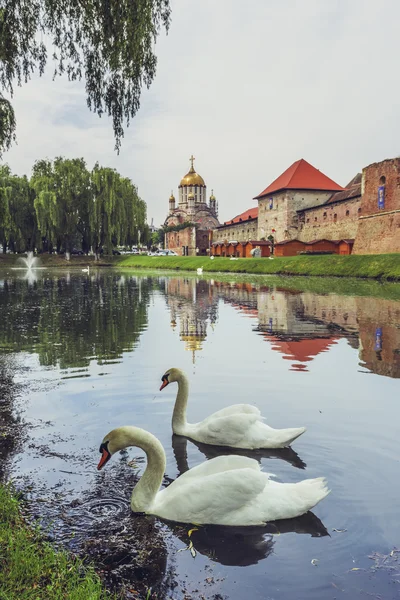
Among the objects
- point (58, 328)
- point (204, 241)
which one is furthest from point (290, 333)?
point (204, 241)

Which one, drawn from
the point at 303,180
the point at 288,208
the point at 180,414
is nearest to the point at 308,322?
the point at 180,414

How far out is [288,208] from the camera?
63.9m

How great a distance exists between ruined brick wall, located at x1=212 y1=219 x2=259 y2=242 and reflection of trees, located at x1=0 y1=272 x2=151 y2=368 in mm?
56603

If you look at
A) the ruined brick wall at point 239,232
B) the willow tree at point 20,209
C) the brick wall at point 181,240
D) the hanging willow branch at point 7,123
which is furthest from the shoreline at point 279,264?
the brick wall at point 181,240

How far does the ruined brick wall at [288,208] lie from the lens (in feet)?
209

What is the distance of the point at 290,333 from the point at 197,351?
9.90ft

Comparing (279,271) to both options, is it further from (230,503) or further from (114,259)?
(230,503)

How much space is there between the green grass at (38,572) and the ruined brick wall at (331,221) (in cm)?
4946

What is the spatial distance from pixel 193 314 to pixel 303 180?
5448 centimetres

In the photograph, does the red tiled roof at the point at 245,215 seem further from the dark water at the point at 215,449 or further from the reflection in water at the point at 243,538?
the reflection in water at the point at 243,538

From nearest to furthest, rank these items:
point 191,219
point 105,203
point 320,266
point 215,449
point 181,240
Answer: point 215,449, point 320,266, point 105,203, point 181,240, point 191,219

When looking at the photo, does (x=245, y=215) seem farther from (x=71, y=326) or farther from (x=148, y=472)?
(x=148, y=472)

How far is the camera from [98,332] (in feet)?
39.7

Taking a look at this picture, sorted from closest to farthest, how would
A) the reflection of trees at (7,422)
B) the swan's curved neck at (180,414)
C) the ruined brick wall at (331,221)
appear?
the reflection of trees at (7,422)
the swan's curved neck at (180,414)
the ruined brick wall at (331,221)
